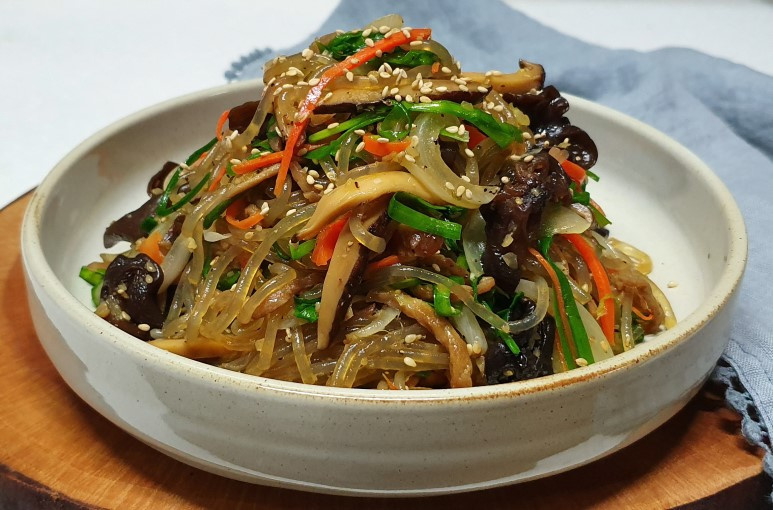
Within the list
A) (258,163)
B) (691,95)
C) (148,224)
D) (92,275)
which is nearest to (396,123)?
(258,163)

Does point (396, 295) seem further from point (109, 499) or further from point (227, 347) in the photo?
point (109, 499)

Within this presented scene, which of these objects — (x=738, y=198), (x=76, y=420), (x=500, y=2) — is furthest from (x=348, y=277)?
(x=500, y=2)

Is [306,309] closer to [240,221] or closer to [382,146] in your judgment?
[240,221]

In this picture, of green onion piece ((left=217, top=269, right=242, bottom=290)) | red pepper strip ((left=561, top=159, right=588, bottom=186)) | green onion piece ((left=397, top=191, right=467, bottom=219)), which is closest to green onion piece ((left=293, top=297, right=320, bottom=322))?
green onion piece ((left=217, top=269, right=242, bottom=290))

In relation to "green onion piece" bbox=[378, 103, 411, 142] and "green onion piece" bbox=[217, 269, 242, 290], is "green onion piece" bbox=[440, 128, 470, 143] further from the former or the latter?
"green onion piece" bbox=[217, 269, 242, 290]

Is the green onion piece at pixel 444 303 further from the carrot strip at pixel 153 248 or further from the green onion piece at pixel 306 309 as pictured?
the carrot strip at pixel 153 248

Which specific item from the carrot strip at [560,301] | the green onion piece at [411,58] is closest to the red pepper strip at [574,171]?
the carrot strip at [560,301]
